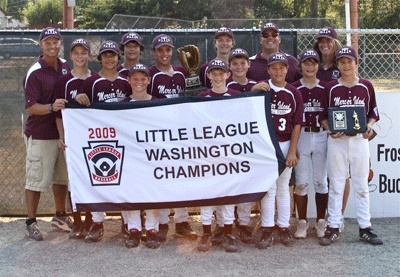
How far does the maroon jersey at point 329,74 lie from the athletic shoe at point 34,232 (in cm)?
323

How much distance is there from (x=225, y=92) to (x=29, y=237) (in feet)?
8.06

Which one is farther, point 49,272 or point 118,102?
point 118,102

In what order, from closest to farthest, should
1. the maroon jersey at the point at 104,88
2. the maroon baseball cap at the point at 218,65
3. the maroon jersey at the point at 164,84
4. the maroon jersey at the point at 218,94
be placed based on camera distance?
1. the maroon baseball cap at the point at 218,65
2. the maroon jersey at the point at 218,94
3. the maroon jersey at the point at 104,88
4. the maroon jersey at the point at 164,84

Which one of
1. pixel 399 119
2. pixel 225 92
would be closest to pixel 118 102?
pixel 225 92

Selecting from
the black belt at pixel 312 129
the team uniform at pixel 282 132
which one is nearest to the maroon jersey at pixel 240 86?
the team uniform at pixel 282 132

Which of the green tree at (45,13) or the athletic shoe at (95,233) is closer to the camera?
the athletic shoe at (95,233)

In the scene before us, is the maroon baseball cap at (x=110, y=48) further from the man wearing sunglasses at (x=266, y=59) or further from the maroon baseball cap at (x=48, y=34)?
the man wearing sunglasses at (x=266, y=59)

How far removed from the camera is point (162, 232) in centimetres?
660

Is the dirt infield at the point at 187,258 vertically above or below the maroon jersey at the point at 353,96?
below

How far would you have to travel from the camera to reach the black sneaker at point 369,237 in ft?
20.8

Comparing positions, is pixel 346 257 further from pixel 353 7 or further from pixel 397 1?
pixel 397 1

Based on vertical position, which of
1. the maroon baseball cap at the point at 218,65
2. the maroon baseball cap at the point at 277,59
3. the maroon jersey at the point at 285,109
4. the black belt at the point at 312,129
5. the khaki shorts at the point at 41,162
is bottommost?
the khaki shorts at the point at 41,162

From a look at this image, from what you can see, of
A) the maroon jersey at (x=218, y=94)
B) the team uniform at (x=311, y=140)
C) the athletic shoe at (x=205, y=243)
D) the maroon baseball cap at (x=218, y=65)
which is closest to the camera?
the maroon baseball cap at (x=218, y=65)

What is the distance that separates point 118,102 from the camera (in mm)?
6324
